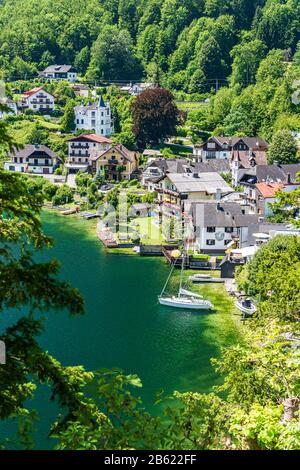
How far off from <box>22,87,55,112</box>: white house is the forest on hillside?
1057cm

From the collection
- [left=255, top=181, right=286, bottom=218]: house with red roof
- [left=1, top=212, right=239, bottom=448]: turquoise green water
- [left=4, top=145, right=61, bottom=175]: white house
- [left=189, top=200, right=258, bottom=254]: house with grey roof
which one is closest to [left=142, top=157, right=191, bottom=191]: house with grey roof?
[left=255, top=181, right=286, bottom=218]: house with red roof

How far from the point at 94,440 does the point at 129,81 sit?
214ft

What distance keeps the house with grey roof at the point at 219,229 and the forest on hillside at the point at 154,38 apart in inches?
1419

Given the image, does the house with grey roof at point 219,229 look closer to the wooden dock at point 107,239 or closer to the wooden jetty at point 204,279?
the wooden jetty at point 204,279

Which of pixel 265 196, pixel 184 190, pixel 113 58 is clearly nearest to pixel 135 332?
pixel 265 196

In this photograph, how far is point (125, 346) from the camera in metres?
18.2

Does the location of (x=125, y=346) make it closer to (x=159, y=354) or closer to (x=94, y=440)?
(x=159, y=354)

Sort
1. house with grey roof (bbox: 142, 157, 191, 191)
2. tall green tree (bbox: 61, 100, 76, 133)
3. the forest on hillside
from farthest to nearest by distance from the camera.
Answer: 1. the forest on hillside
2. tall green tree (bbox: 61, 100, 76, 133)
3. house with grey roof (bbox: 142, 157, 191, 191)

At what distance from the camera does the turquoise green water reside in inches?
639

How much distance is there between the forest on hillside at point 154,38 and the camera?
218 feet

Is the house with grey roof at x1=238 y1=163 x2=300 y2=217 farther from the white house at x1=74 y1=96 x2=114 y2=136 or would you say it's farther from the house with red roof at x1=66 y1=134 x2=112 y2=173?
the white house at x1=74 y1=96 x2=114 y2=136

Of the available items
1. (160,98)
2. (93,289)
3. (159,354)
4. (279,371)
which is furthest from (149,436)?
(160,98)

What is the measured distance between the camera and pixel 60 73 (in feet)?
217

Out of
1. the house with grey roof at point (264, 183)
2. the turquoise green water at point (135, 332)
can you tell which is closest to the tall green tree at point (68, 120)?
the house with grey roof at point (264, 183)
